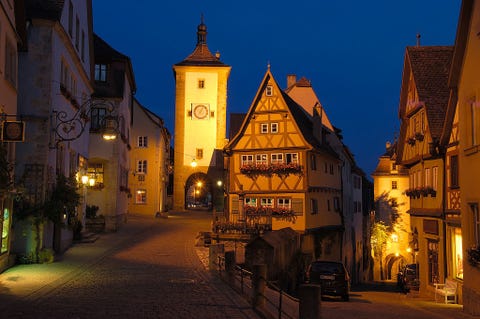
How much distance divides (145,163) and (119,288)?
37246 millimetres

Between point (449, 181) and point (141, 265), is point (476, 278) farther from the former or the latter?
point (141, 265)

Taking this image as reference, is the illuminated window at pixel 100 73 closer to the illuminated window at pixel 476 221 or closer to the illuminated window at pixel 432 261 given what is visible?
the illuminated window at pixel 432 261

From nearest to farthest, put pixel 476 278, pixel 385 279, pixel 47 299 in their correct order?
1. pixel 47 299
2. pixel 476 278
3. pixel 385 279

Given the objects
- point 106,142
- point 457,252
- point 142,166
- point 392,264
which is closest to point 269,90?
point 106,142

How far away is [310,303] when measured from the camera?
985cm

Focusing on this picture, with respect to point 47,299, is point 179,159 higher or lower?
higher

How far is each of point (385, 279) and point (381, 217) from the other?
248 inches

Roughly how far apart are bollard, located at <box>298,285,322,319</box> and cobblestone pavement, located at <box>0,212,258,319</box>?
7.09ft

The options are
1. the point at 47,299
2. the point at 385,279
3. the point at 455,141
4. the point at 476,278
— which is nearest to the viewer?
the point at 47,299

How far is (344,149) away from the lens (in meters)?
47.4

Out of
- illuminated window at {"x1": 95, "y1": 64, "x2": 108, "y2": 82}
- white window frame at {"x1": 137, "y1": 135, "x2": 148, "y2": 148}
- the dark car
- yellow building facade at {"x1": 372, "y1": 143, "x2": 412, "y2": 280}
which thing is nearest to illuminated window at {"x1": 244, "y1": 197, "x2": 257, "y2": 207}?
illuminated window at {"x1": 95, "y1": 64, "x2": 108, "y2": 82}

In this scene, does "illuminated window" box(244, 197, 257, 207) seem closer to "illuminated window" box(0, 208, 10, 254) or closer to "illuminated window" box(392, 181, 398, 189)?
"illuminated window" box(0, 208, 10, 254)

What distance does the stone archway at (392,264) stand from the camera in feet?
186

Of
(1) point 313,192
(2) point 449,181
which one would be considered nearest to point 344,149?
(1) point 313,192
